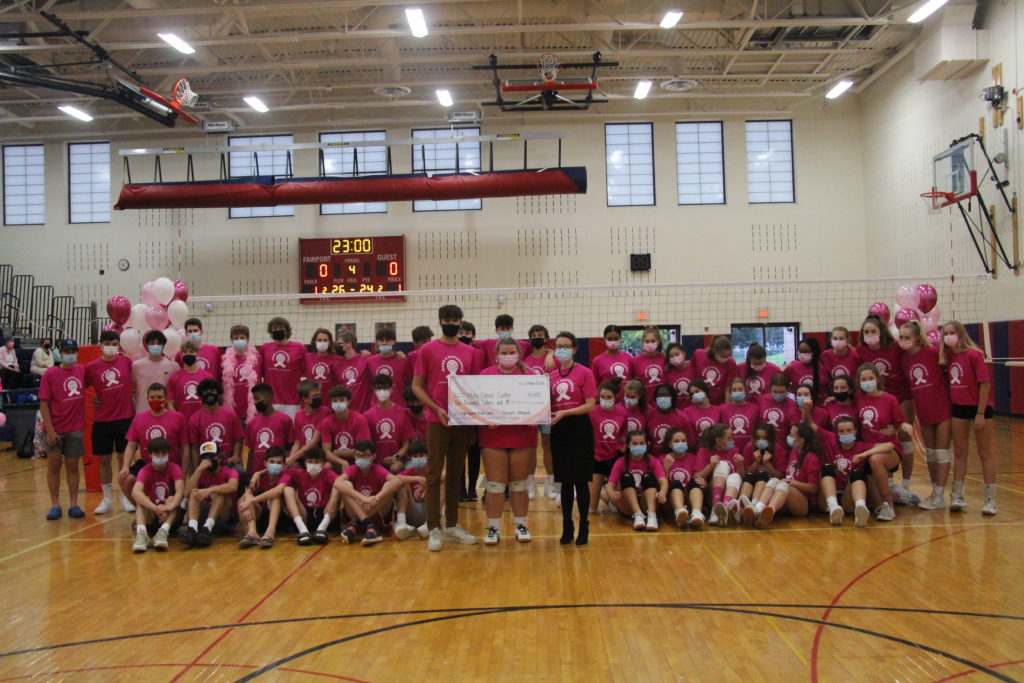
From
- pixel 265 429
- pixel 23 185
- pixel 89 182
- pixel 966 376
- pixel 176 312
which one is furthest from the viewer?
pixel 23 185

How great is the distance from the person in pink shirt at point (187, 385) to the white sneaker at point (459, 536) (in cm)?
283

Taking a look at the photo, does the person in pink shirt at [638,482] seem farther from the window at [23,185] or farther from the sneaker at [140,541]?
the window at [23,185]

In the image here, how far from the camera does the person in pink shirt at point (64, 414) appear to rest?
7422 mm

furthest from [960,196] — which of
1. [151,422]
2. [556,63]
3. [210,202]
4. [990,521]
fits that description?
[210,202]

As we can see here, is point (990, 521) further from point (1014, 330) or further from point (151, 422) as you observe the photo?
point (1014, 330)

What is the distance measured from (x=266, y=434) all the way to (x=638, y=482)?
11.1 feet

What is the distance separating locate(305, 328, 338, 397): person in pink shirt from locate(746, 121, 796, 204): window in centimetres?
1332

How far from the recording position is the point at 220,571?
541 centimetres

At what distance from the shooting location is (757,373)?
7230mm

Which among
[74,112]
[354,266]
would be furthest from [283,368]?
[74,112]

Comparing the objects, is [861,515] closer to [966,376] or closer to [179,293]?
[966,376]

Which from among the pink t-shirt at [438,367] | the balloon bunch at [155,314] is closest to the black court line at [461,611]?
the pink t-shirt at [438,367]

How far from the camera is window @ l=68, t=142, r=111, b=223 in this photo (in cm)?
1848

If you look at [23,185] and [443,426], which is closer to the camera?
[443,426]
